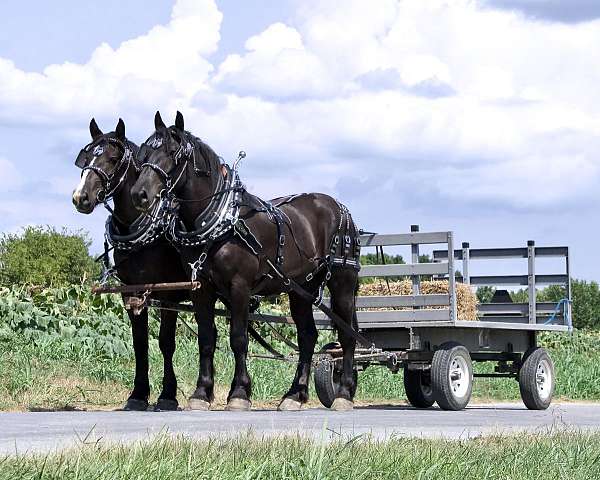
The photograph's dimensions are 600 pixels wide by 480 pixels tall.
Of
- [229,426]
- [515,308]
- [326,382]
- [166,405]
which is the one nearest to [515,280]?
[515,308]

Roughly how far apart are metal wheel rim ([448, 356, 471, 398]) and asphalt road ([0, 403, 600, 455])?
1288mm

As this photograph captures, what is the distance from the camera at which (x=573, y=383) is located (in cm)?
2309

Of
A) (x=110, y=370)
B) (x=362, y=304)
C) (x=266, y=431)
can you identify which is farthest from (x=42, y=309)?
(x=266, y=431)

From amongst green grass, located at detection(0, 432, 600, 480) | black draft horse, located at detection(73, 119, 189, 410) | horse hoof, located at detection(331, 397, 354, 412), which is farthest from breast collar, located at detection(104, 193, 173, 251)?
green grass, located at detection(0, 432, 600, 480)

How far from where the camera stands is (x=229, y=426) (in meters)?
9.83

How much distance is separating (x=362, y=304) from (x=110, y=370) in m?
3.77

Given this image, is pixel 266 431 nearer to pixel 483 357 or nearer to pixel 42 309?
pixel 483 357

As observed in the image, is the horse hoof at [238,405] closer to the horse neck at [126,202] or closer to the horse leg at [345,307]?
the horse leg at [345,307]

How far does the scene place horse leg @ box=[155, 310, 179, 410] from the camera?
13195mm

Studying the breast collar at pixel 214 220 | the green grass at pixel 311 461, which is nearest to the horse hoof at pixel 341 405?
the breast collar at pixel 214 220

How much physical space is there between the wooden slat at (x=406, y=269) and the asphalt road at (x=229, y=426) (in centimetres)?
223

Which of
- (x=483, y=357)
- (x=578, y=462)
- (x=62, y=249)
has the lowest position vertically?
(x=578, y=462)

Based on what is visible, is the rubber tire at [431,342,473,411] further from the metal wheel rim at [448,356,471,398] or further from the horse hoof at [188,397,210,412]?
the horse hoof at [188,397,210,412]

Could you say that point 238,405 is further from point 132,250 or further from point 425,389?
point 425,389
